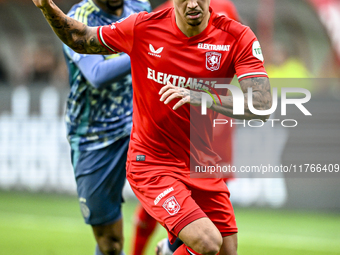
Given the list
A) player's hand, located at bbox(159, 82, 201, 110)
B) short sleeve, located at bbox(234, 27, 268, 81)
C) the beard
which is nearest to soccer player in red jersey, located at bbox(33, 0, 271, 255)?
short sleeve, located at bbox(234, 27, 268, 81)

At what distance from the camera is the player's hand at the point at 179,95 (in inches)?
139

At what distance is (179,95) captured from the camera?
3.54 meters

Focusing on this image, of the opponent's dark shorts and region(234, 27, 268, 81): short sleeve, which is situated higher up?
region(234, 27, 268, 81): short sleeve

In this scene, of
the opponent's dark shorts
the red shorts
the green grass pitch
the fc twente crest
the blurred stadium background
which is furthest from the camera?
the blurred stadium background

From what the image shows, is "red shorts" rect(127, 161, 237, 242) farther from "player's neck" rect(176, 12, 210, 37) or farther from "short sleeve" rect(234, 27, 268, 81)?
"player's neck" rect(176, 12, 210, 37)

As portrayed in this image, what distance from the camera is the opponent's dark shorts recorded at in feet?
16.4

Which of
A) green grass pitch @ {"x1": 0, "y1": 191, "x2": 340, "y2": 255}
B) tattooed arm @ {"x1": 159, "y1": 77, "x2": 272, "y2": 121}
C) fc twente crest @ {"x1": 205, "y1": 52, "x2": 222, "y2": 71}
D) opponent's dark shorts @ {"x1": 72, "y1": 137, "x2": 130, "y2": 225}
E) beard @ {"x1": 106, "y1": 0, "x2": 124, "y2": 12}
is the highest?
beard @ {"x1": 106, "y1": 0, "x2": 124, "y2": 12}

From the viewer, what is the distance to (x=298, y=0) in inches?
603

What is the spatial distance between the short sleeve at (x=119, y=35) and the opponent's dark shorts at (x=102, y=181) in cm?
131

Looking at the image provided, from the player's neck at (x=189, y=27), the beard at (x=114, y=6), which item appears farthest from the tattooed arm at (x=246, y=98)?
the beard at (x=114, y=6)

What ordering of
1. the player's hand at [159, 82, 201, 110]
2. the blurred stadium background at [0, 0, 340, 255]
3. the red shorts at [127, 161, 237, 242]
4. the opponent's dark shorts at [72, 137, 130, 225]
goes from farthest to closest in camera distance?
the blurred stadium background at [0, 0, 340, 255] < the opponent's dark shorts at [72, 137, 130, 225] < the red shorts at [127, 161, 237, 242] < the player's hand at [159, 82, 201, 110]

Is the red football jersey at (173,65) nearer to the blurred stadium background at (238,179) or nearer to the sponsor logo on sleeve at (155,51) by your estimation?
the sponsor logo on sleeve at (155,51)

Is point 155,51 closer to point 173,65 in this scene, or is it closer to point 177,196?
point 173,65

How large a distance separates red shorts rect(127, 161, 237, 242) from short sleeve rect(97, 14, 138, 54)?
2.97 ft
